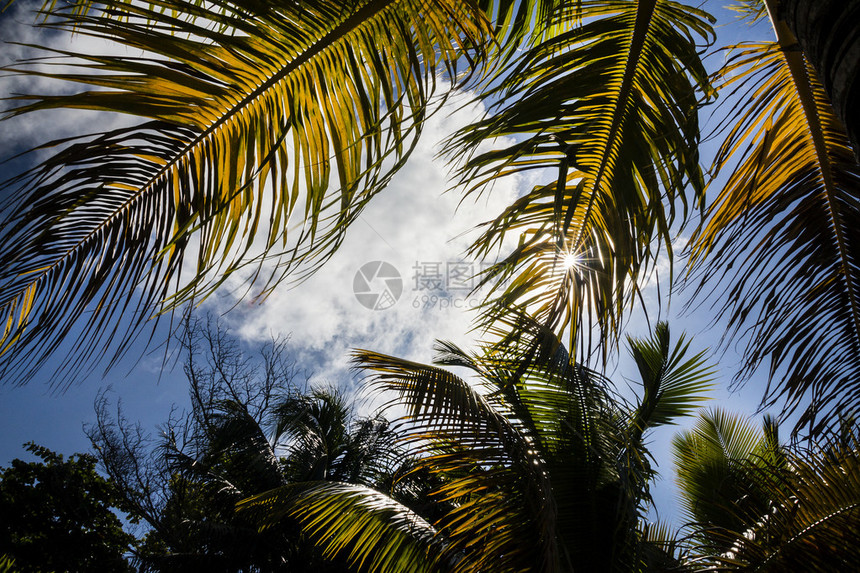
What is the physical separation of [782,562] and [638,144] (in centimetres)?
234

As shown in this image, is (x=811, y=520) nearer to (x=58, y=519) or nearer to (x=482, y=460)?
(x=482, y=460)

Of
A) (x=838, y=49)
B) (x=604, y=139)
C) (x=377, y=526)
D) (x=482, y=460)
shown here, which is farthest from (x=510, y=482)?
(x=838, y=49)

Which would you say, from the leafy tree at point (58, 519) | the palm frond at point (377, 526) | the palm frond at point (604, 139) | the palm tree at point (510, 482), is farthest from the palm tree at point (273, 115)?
the leafy tree at point (58, 519)

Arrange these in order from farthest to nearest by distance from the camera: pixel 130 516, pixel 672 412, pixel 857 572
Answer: pixel 130 516 < pixel 672 412 < pixel 857 572

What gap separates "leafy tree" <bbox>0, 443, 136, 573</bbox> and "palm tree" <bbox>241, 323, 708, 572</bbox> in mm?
10632

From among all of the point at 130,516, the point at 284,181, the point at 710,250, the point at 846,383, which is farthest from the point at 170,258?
the point at 130,516

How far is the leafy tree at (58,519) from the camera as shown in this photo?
36.4 ft

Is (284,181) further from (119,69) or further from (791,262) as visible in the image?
(791,262)

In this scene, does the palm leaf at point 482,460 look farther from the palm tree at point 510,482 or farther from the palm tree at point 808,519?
the palm tree at point 808,519

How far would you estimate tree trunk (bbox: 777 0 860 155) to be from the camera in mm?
569

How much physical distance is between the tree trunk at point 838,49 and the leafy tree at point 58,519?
14746 mm

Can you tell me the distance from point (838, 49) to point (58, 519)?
1574 cm

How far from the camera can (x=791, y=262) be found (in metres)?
2.20

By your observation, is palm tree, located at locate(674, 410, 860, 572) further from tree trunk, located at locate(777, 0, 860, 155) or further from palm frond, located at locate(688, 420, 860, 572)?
tree trunk, located at locate(777, 0, 860, 155)
